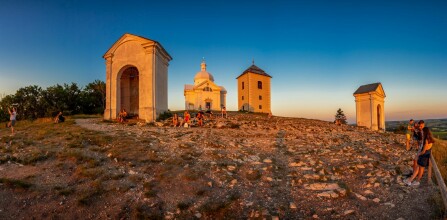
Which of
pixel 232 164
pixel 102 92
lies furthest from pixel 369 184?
pixel 102 92

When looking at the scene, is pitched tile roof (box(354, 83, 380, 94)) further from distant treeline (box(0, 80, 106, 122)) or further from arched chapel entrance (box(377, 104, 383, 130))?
distant treeline (box(0, 80, 106, 122))

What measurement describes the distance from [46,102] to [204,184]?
36080 millimetres

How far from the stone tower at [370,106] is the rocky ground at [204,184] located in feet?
81.5

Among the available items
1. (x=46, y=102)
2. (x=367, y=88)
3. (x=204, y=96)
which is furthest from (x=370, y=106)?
(x=46, y=102)

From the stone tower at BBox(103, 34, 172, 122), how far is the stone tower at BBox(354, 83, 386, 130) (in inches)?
1048

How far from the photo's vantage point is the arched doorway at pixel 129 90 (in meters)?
22.7

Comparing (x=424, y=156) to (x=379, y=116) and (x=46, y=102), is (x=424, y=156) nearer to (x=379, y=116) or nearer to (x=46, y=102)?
(x=379, y=116)

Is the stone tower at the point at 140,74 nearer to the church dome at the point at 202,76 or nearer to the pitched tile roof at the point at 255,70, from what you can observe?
the pitched tile roof at the point at 255,70

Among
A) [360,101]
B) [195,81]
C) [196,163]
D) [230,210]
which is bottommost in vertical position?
[230,210]

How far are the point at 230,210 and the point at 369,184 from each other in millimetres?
4242

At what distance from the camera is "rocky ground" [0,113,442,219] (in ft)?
18.0

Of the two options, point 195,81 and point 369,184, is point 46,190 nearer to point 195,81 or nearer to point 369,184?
point 369,184

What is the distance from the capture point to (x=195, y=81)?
54.1m

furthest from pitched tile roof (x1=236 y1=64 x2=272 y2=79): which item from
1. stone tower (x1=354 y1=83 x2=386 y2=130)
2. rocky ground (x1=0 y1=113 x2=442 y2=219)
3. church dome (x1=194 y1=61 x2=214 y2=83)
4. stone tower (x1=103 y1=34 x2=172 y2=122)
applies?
rocky ground (x1=0 y1=113 x2=442 y2=219)
